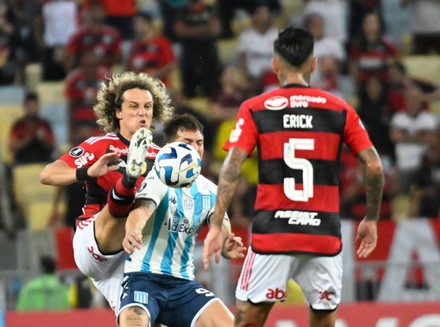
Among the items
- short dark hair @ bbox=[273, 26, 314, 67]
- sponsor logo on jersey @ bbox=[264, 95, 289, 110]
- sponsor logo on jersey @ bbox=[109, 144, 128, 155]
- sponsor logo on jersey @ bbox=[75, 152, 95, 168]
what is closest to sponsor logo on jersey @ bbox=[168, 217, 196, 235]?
sponsor logo on jersey @ bbox=[109, 144, 128, 155]

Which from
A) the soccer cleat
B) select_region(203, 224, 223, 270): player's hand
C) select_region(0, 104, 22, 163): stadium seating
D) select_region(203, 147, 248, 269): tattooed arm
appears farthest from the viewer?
select_region(0, 104, 22, 163): stadium seating

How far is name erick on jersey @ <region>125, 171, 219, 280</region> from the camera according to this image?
812 centimetres

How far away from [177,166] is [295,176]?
85 centimetres

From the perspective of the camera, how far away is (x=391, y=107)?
50.3 feet

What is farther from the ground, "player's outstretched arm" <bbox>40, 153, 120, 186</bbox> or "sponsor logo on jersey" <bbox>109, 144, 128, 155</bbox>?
"sponsor logo on jersey" <bbox>109, 144, 128, 155</bbox>

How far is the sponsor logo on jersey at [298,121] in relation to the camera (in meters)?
7.23

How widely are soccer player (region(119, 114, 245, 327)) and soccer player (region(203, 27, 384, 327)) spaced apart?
0.84m

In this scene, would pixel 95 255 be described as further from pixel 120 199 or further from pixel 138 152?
pixel 138 152

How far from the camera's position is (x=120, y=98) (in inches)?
345

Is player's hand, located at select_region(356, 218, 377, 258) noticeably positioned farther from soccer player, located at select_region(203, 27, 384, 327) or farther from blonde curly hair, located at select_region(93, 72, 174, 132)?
blonde curly hair, located at select_region(93, 72, 174, 132)

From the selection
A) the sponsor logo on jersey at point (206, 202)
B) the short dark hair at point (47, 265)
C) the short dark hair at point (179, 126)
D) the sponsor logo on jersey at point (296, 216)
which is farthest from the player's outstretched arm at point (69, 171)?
the short dark hair at point (47, 265)

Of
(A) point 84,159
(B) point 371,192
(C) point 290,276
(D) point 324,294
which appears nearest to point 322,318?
(D) point 324,294

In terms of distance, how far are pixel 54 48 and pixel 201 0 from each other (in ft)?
6.54

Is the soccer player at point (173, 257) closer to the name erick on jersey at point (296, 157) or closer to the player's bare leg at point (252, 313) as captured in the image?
the player's bare leg at point (252, 313)
